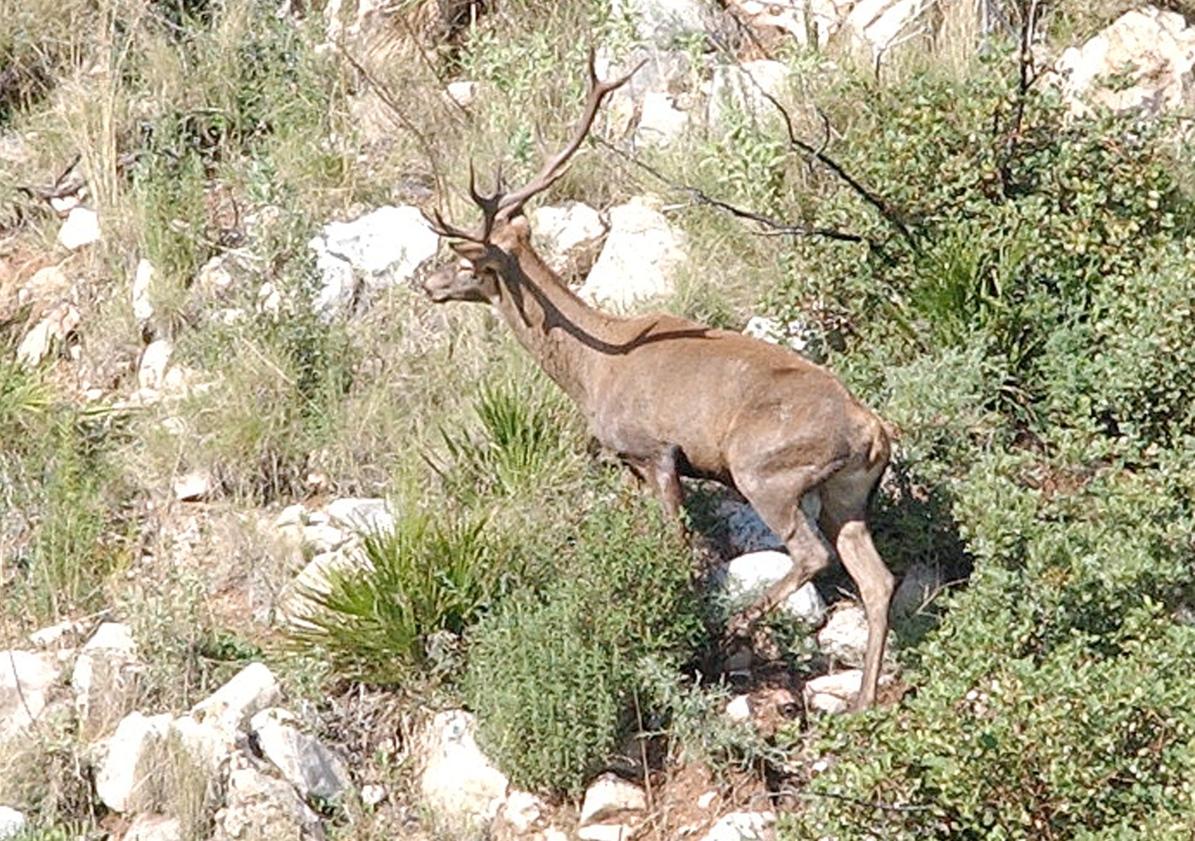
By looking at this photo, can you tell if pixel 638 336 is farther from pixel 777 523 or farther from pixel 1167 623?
pixel 1167 623

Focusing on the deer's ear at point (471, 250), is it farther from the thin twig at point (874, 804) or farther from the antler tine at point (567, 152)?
the thin twig at point (874, 804)

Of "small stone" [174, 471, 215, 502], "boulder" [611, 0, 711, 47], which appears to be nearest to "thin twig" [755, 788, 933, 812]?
"small stone" [174, 471, 215, 502]

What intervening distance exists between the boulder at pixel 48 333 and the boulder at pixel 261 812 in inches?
143

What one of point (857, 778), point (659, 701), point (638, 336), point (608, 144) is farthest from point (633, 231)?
point (857, 778)

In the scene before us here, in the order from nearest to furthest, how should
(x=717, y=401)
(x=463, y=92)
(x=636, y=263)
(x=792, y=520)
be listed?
(x=792, y=520)
(x=717, y=401)
(x=636, y=263)
(x=463, y=92)

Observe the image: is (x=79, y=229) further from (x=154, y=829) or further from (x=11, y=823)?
(x=154, y=829)

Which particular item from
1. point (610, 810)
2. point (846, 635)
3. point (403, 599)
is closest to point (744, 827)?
point (610, 810)

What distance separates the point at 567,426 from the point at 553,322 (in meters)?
0.46

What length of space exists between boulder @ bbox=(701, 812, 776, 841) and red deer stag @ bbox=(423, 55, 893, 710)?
2.29ft

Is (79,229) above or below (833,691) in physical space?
above

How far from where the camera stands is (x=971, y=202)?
11000mm

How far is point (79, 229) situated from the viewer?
12898mm

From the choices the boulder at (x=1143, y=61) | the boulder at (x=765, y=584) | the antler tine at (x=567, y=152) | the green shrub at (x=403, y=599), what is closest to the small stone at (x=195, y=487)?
the green shrub at (x=403, y=599)

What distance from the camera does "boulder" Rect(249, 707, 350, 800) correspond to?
9438 mm
